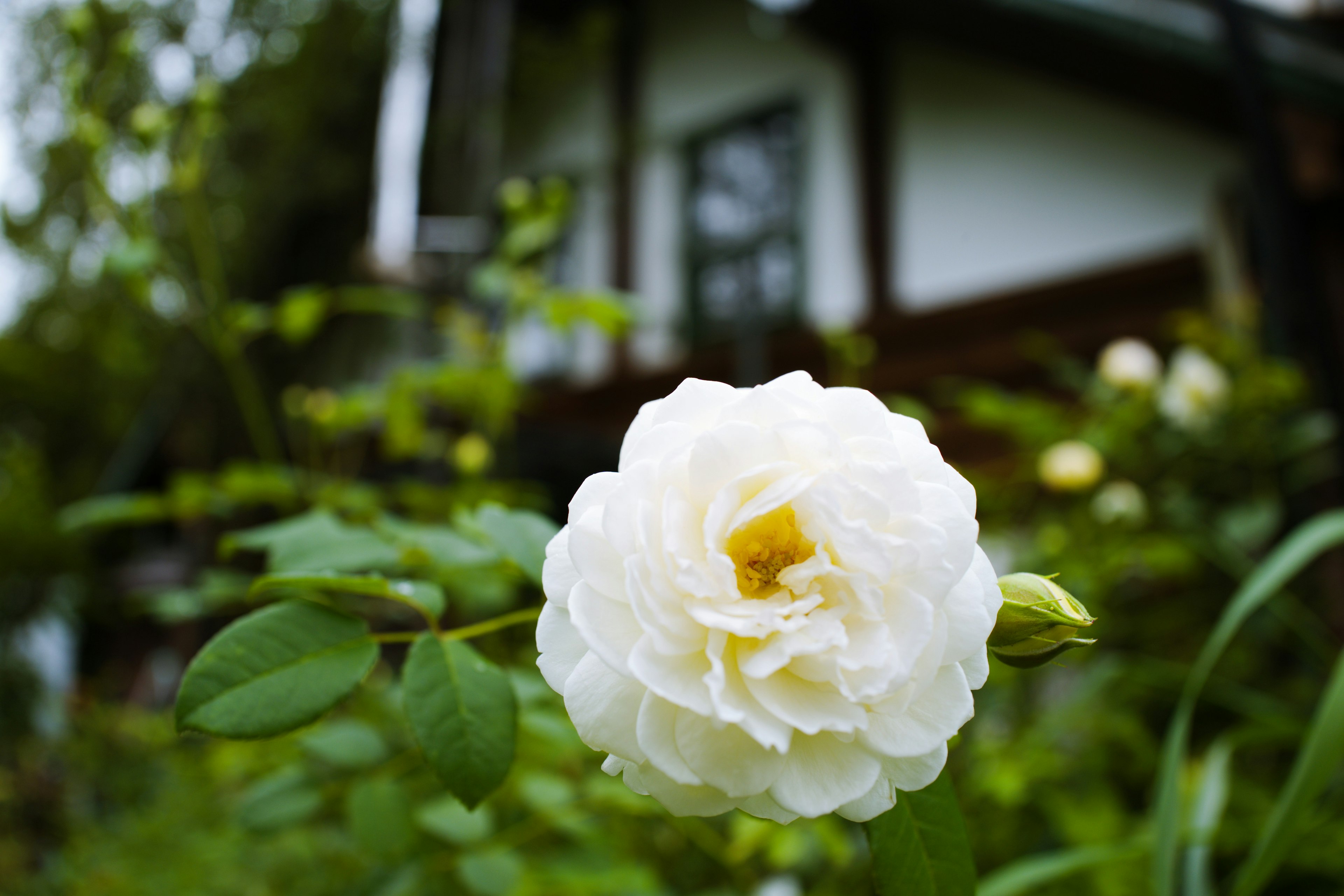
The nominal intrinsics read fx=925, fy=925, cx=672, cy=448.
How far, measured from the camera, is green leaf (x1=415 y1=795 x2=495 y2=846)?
30.6 inches

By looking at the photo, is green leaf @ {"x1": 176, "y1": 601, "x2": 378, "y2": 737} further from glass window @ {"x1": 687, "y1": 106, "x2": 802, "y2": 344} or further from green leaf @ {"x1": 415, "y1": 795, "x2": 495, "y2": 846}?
glass window @ {"x1": 687, "y1": 106, "x2": 802, "y2": 344}

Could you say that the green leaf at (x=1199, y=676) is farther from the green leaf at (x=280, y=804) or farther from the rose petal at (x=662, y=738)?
the green leaf at (x=280, y=804)

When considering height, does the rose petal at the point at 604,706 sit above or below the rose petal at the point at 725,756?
above

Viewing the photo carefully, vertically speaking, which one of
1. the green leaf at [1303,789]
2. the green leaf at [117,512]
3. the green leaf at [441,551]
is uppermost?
the green leaf at [441,551]

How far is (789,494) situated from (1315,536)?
636 mm

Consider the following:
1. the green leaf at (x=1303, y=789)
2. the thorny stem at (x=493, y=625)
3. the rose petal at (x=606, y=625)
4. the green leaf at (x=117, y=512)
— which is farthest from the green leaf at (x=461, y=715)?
the green leaf at (x=117, y=512)

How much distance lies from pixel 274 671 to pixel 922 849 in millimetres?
308

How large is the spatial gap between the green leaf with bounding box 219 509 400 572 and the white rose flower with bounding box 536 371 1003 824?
0.21 meters

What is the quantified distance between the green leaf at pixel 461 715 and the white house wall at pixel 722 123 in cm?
320

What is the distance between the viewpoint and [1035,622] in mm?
365

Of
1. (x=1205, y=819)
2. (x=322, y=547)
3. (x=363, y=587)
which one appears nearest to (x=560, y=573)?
(x=363, y=587)

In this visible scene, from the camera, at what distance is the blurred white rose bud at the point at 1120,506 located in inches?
50.3

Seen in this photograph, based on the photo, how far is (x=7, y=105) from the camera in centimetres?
631

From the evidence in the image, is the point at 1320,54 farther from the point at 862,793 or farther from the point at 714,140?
the point at 714,140
